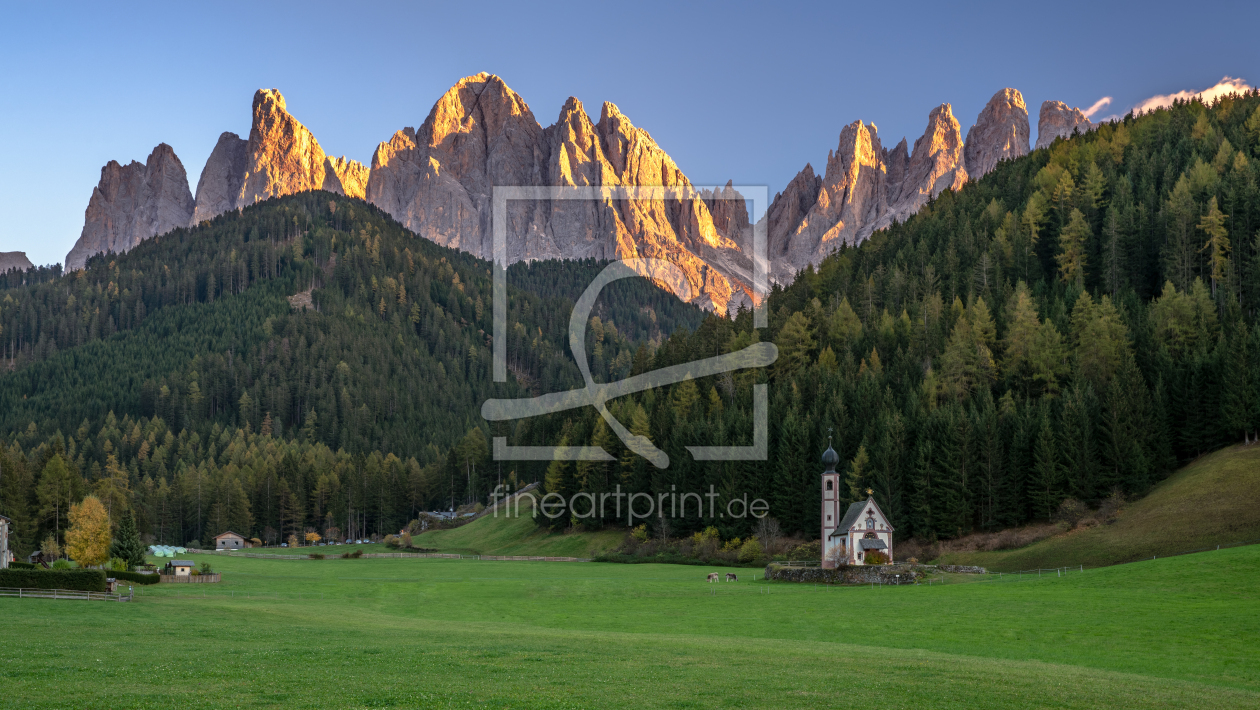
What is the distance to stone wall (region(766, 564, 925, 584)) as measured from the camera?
63.9m

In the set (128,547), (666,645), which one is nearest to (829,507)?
(666,645)

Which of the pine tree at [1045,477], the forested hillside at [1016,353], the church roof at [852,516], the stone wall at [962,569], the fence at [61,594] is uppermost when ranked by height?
the forested hillside at [1016,353]

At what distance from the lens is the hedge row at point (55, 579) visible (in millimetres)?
51375

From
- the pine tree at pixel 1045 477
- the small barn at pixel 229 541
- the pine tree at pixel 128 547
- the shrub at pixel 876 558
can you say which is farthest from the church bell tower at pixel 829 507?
the small barn at pixel 229 541

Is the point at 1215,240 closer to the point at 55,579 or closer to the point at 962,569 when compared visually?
the point at 962,569

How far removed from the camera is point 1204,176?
4626 inches

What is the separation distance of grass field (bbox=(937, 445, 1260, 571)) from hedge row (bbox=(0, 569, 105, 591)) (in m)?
58.3

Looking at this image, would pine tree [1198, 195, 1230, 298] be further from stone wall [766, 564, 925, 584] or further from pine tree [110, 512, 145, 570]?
pine tree [110, 512, 145, 570]

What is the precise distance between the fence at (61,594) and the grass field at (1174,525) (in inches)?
2254

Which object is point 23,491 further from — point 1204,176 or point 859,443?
point 1204,176

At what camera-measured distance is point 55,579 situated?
52.2 meters
